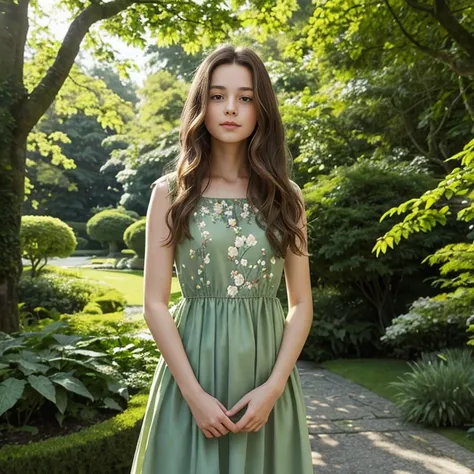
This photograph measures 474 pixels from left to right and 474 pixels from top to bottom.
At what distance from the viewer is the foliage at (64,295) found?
34.5 ft

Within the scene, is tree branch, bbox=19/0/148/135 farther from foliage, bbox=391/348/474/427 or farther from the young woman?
the young woman

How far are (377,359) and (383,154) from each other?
3090mm

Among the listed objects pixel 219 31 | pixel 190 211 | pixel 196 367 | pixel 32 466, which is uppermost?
pixel 219 31

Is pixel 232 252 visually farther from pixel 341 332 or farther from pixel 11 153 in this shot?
pixel 341 332

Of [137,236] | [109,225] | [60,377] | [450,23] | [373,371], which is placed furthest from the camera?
[109,225]

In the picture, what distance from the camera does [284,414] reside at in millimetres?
1716

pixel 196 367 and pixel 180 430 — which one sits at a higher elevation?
pixel 196 367

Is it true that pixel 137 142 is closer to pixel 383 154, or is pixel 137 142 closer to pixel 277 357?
pixel 383 154

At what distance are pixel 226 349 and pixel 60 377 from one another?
1.91m

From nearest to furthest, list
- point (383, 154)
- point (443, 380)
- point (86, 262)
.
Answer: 1. point (443, 380)
2. point (383, 154)
3. point (86, 262)

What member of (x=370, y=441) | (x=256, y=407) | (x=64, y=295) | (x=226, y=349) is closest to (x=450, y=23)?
(x=370, y=441)

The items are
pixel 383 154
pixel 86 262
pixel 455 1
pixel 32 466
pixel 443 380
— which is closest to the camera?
pixel 32 466

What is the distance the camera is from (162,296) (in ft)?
5.49

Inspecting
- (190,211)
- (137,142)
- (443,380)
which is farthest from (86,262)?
(190,211)
